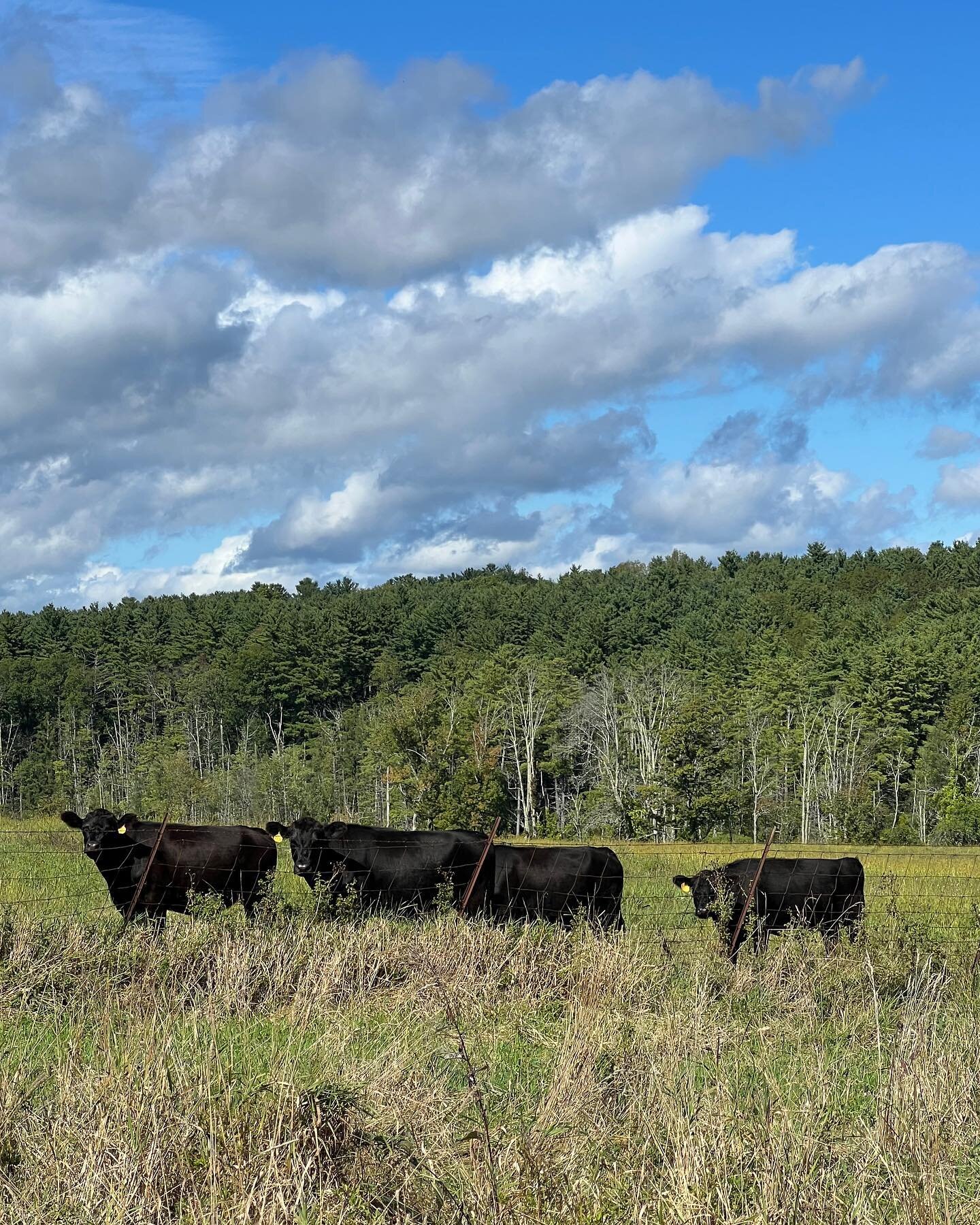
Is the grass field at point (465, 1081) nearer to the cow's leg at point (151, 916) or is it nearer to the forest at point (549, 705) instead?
the cow's leg at point (151, 916)

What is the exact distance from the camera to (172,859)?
14.7 m

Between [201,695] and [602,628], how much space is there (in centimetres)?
4616

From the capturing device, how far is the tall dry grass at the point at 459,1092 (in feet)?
15.2

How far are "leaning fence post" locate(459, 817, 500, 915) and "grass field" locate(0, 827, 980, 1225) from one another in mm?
2597

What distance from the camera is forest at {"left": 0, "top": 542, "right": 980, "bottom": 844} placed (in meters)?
65.1

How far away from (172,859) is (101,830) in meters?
1.19

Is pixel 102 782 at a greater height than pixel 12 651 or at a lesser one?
lesser

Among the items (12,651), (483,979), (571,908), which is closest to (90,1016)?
(483,979)

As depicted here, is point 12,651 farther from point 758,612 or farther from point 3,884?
point 3,884

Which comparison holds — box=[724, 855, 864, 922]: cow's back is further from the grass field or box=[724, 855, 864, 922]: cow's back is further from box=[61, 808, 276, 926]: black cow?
box=[61, 808, 276, 926]: black cow

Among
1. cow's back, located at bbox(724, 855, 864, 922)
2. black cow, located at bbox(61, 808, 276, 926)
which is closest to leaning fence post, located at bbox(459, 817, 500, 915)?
black cow, located at bbox(61, 808, 276, 926)

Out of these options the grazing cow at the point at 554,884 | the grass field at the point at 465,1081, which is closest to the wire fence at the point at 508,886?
the grazing cow at the point at 554,884

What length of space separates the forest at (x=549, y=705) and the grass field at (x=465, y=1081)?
22.0 m

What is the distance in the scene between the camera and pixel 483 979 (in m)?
9.27
